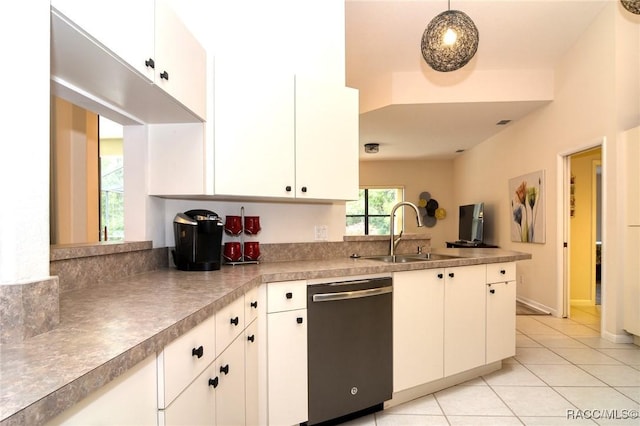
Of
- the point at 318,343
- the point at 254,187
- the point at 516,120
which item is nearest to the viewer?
the point at 318,343

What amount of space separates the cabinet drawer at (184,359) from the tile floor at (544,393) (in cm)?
125

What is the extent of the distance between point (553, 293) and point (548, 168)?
1449 mm

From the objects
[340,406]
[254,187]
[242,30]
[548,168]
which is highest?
[242,30]

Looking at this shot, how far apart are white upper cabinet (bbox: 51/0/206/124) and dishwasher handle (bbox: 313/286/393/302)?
1063mm

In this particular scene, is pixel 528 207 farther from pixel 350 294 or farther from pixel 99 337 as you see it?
pixel 99 337

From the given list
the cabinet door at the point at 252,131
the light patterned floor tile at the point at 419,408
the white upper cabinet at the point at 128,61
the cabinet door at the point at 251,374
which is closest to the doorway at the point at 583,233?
the light patterned floor tile at the point at 419,408

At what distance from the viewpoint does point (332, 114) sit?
2242mm

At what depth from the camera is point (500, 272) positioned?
2545mm

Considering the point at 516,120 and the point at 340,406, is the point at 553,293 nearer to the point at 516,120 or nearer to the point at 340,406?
the point at 516,120

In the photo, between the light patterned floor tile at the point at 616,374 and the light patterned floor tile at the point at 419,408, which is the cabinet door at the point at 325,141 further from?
the light patterned floor tile at the point at 616,374

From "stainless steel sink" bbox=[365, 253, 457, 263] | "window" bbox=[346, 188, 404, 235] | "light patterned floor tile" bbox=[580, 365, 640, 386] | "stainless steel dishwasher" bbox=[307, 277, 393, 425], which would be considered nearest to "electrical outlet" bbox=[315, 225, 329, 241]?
"stainless steel sink" bbox=[365, 253, 457, 263]

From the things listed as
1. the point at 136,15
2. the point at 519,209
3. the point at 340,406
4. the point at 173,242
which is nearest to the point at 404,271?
the point at 340,406

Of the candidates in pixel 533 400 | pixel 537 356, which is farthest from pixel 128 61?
pixel 537 356

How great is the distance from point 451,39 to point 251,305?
1.97 m
